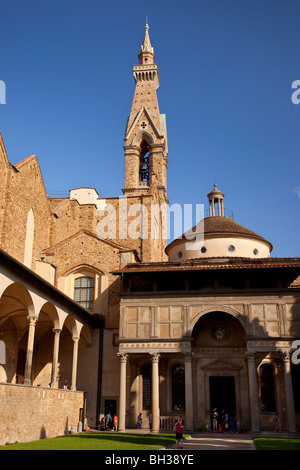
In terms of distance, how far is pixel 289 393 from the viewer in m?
24.5

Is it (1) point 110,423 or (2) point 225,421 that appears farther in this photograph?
(1) point 110,423

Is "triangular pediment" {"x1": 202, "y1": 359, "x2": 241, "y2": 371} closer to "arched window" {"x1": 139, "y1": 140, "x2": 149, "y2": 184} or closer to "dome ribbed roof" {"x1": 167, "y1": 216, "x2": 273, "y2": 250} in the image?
"dome ribbed roof" {"x1": 167, "y1": 216, "x2": 273, "y2": 250}

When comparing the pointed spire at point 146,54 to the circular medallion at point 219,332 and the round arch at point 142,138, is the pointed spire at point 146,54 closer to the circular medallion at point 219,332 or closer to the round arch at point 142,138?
the round arch at point 142,138

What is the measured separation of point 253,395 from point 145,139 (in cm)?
3494

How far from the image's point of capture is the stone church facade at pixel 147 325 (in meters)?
25.2

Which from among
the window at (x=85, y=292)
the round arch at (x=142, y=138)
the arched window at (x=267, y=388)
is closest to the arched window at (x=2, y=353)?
the window at (x=85, y=292)

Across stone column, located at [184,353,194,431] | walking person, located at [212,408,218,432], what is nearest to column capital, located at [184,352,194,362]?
stone column, located at [184,353,194,431]

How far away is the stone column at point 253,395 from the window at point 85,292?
11298mm

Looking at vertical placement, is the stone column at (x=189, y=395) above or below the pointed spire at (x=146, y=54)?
below

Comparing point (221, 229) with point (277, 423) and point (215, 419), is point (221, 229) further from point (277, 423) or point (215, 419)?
point (277, 423)

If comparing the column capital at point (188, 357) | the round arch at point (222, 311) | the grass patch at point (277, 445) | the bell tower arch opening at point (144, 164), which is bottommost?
the grass patch at point (277, 445)

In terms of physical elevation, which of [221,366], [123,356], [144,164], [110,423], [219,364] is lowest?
[110,423]

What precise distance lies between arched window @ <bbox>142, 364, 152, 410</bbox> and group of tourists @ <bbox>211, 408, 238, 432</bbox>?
3708 mm

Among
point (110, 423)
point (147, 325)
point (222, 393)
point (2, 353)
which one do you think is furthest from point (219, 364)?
point (2, 353)
